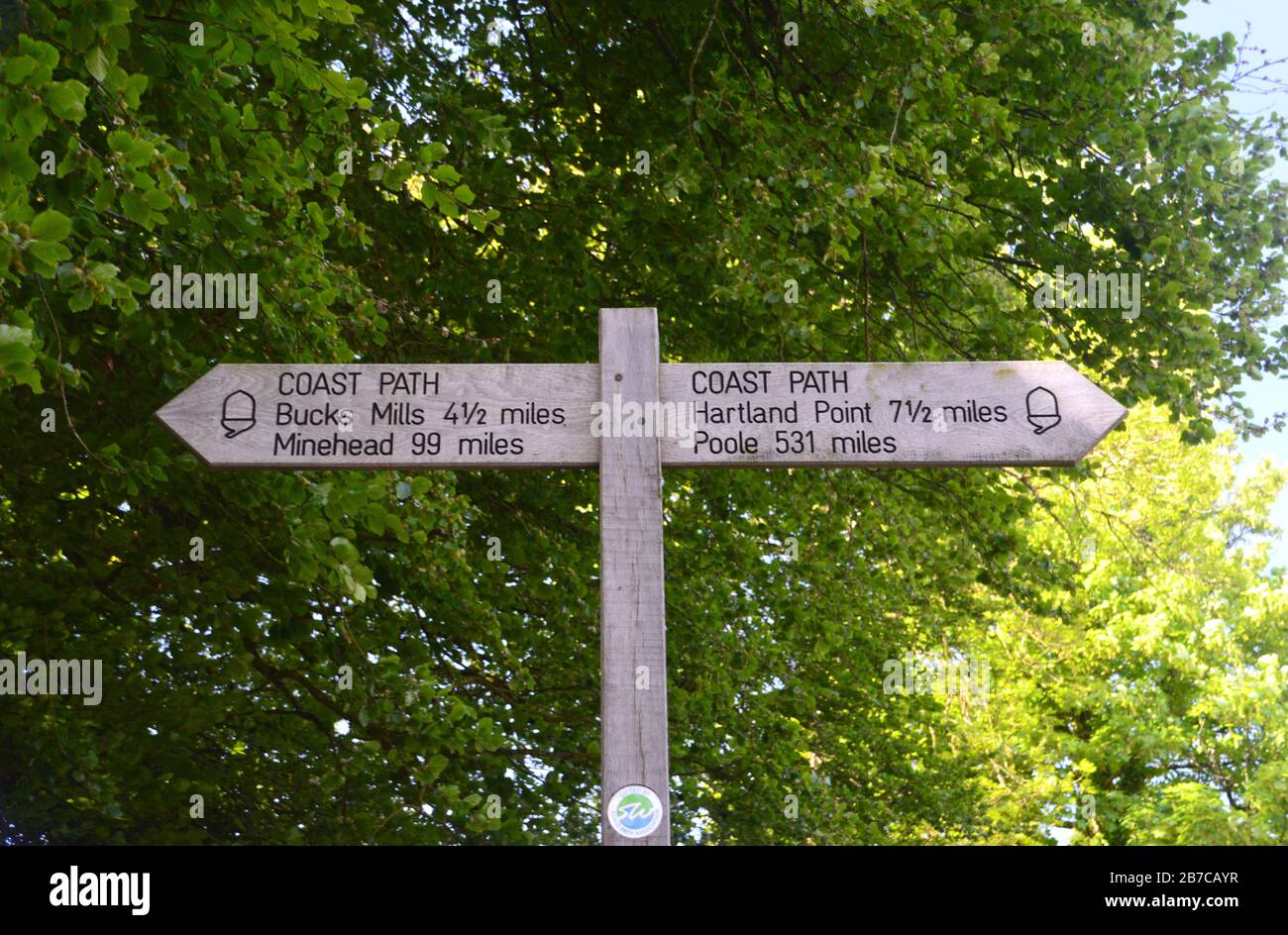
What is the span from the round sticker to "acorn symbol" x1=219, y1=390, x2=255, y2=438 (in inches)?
50.9

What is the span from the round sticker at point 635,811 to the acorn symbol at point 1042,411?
1.37m

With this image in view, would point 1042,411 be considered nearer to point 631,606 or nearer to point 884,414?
point 884,414

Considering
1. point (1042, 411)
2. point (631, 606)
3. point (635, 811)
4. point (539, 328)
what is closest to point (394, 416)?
point (631, 606)

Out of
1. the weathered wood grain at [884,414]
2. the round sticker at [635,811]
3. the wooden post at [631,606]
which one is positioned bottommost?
the round sticker at [635,811]

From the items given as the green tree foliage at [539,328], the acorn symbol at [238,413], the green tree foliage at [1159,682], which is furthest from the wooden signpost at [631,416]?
the green tree foliage at [1159,682]

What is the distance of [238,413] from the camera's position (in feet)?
10.4

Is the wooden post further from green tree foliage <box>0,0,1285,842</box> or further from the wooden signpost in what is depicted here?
green tree foliage <box>0,0,1285,842</box>

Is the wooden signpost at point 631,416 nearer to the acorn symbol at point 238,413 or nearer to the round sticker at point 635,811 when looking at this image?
the acorn symbol at point 238,413

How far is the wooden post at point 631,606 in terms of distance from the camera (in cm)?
280

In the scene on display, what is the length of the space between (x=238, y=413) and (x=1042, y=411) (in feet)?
6.70

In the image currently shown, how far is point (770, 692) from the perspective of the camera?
896 centimetres
